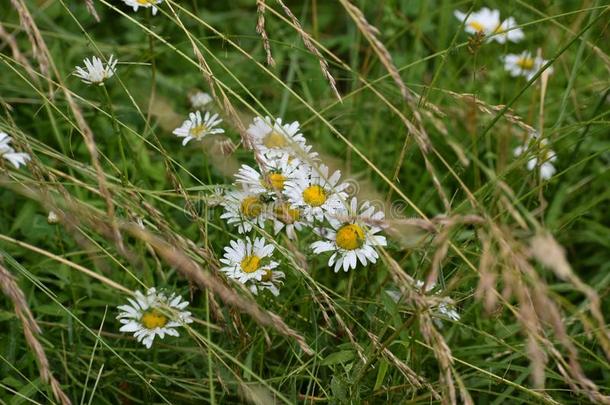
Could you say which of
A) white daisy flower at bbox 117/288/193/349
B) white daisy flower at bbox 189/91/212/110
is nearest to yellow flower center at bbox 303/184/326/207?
white daisy flower at bbox 117/288/193/349

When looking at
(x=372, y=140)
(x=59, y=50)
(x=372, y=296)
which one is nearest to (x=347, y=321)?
A: (x=372, y=296)

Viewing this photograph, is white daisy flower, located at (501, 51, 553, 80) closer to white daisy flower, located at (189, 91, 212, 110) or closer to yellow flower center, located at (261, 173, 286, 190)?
white daisy flower, located at (189, 91, 212, 110)

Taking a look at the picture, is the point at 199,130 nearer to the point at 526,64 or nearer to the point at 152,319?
the point at 152,319

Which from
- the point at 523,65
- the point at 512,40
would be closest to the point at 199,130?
the point at 523,65


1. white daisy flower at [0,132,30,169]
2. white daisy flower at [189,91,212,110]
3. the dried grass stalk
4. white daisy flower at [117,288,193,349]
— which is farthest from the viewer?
white daisy flower at [189,91,212,110]

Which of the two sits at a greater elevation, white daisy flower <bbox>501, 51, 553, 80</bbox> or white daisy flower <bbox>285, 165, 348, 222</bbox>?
white daisy flower <bbox>501, 51, 553, 80</bbox>

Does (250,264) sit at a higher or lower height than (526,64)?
lower
